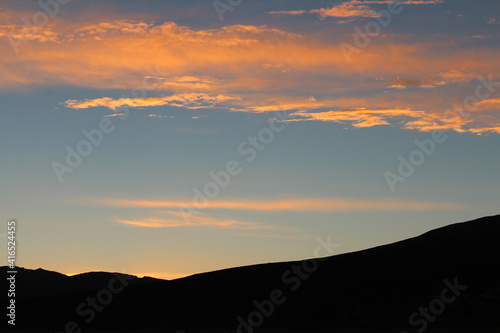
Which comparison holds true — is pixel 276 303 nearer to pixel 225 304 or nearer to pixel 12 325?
pixel 225 304

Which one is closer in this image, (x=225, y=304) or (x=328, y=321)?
(x=328, y=321)

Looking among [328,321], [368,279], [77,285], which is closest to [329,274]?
[368,279]

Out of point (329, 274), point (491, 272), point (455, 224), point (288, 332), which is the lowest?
point (288, 332)

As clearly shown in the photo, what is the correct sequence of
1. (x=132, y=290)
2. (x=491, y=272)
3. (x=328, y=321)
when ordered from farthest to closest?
(x=132, y=290) → (x=491, y=272) → (x=328, y=321)

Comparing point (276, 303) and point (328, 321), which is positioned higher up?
point (276, 303)

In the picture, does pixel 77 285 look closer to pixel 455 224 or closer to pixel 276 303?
pixel 455 224

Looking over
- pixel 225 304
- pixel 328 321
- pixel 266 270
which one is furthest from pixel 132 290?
pixel 328 321

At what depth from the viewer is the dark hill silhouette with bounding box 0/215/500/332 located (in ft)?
186

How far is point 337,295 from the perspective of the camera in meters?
72.0

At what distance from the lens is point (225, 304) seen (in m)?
73.9

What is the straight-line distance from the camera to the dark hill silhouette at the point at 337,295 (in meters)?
56.6

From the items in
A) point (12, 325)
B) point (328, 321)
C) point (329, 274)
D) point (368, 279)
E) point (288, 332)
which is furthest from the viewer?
point (329, 274)

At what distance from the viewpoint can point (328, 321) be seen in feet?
182

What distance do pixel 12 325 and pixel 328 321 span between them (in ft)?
104
